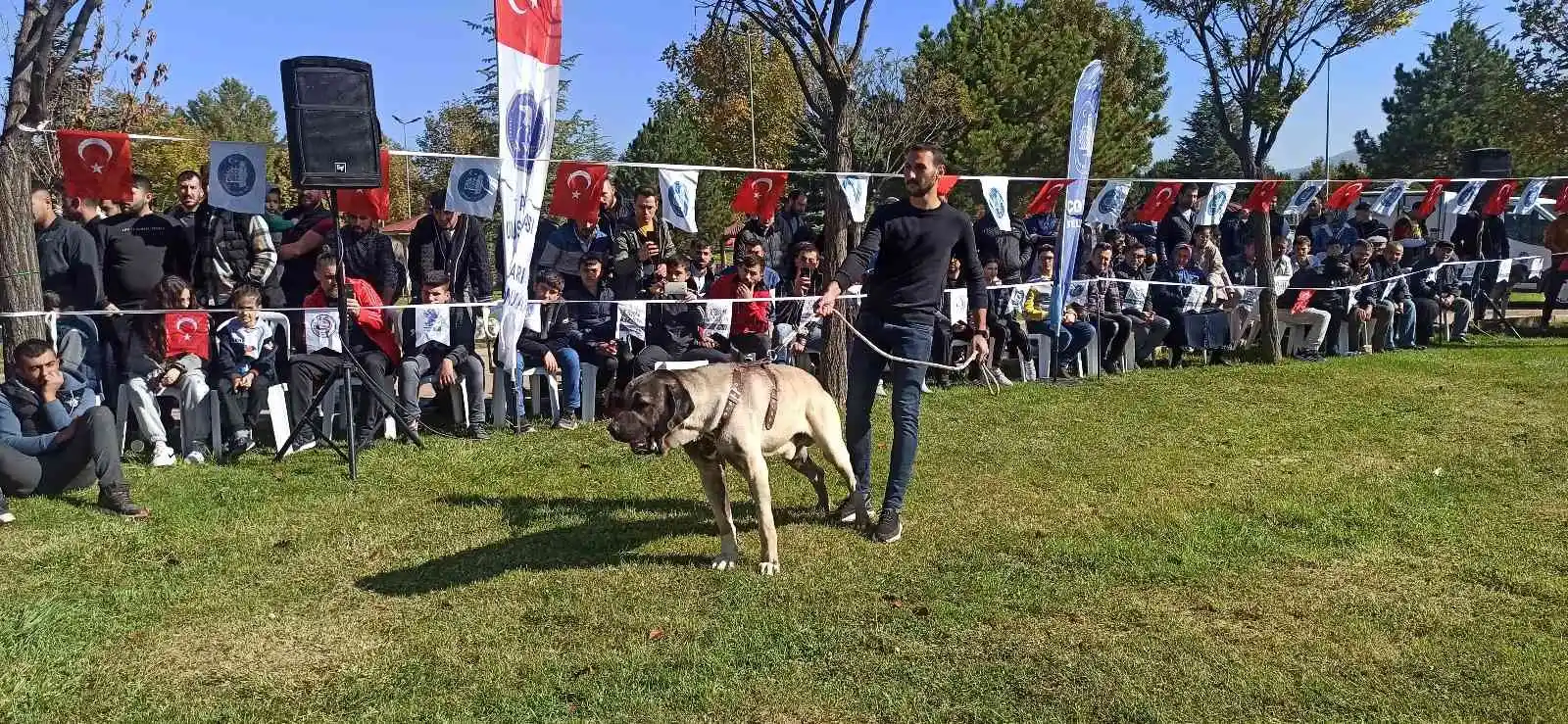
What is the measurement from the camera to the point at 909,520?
623 cm

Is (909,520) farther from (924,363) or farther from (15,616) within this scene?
(15,616)

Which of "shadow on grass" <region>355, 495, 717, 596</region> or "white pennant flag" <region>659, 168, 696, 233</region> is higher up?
"white pennant flag" <region>659, 168, 696, 233</region>

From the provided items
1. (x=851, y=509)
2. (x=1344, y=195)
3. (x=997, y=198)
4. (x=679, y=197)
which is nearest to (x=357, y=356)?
(x=679, y=197)

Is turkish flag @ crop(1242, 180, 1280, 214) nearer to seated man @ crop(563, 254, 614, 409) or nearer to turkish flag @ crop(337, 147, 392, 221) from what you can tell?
seated man @ crop(563, 254, 614, 409)

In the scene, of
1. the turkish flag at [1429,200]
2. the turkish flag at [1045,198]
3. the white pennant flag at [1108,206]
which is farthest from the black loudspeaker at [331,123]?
the turkish flag at [1429,200]

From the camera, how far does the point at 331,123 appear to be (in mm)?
7527

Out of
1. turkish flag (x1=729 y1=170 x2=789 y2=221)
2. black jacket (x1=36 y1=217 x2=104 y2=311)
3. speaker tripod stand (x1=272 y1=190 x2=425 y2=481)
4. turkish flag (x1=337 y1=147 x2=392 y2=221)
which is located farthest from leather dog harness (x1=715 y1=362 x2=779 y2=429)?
black jacket (x1=36 y1=217 x2=104 y2=311)

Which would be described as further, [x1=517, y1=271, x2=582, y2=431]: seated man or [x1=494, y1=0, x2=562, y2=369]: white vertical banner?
[x1=517, y1=271, x2=582, y2=431]: seated man

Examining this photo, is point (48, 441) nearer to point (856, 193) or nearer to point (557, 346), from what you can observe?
point (557, 346)

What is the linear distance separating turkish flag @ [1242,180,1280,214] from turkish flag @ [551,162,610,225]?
8486mm

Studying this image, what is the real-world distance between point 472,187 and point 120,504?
3.82 metres

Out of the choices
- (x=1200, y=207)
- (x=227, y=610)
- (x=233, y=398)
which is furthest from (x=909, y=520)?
(x=1200, y=207)

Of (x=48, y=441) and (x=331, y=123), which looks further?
(x=331, y=123)

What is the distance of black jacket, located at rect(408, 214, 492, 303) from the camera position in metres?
9.93
